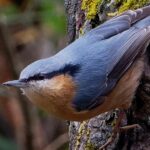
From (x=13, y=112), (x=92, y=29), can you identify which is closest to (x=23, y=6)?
(x=13, y=112)

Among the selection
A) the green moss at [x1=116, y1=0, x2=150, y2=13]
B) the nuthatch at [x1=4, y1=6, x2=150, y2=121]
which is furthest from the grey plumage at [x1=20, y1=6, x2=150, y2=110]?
the green moss at [x1=116, y1=0, x2=150, y2=13]

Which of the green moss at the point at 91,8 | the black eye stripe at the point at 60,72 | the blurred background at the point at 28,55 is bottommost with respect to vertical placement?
the blurred background at the point at 28,55

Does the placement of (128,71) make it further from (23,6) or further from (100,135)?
(23,6)

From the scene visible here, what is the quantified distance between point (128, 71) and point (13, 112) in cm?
353

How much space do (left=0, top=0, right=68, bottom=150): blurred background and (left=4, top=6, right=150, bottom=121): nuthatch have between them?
1.81 meters

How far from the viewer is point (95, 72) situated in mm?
3271

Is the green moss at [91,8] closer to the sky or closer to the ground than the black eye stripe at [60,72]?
closer to the sky

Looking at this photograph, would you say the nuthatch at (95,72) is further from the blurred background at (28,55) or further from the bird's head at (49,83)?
the blurred background at (28,55)

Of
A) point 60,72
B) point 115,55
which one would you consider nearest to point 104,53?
point 115,55

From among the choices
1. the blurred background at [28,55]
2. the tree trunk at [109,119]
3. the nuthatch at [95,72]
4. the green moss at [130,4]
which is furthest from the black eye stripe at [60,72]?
the blurred background at [28,55]

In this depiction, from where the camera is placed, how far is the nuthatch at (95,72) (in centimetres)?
317

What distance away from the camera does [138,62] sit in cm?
339

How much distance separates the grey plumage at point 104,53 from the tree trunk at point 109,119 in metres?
0.12

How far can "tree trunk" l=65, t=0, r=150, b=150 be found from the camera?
3.28m
